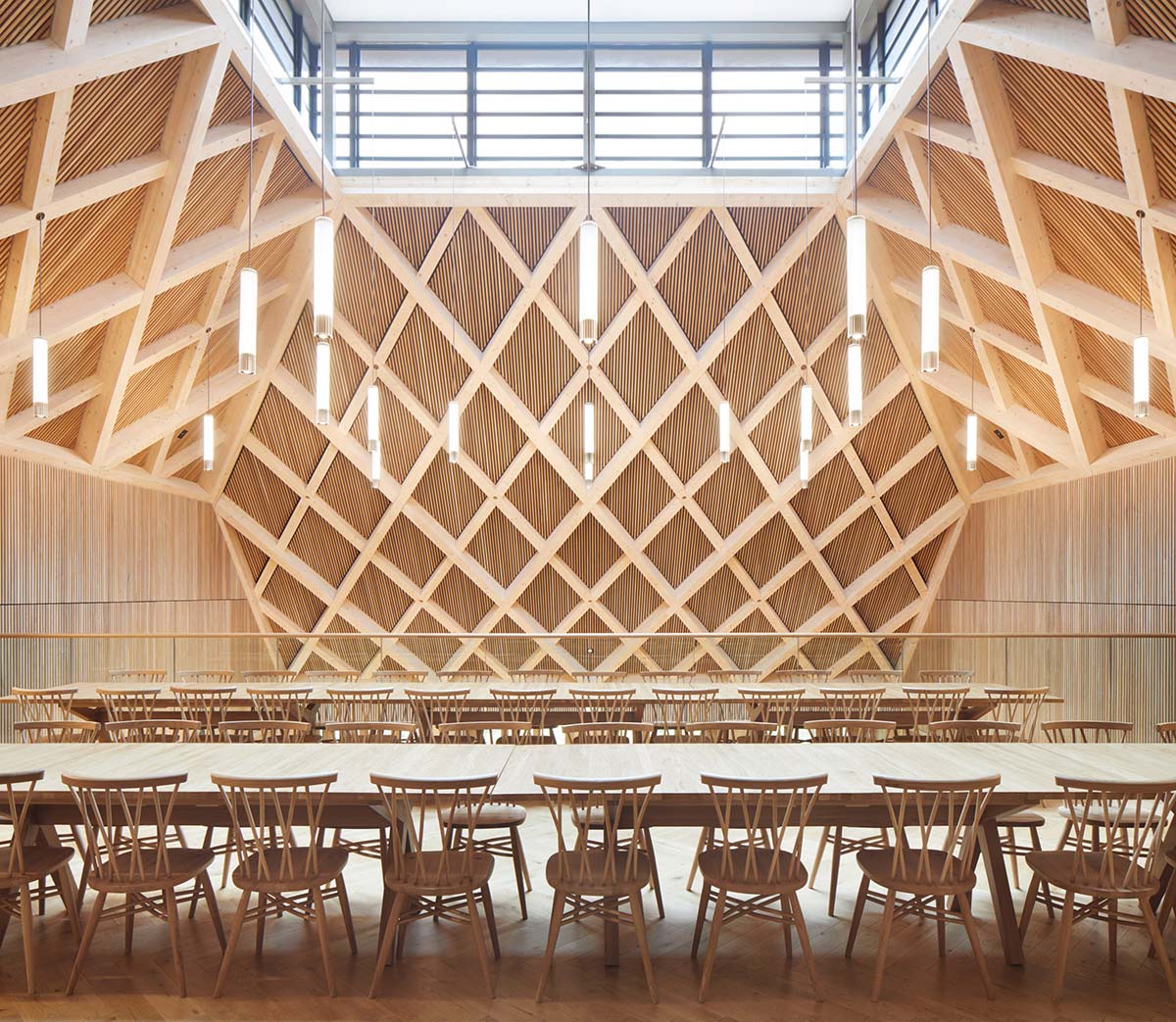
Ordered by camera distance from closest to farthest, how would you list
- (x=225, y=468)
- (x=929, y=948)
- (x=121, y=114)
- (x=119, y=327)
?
(x=929, y=948), (x=121, y=114), (x=119, y=327), (x=225, y=468)

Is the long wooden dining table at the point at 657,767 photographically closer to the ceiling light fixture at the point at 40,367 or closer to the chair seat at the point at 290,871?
the chair seat at the point at 290,871

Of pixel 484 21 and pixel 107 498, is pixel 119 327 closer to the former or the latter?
pixel 107 498

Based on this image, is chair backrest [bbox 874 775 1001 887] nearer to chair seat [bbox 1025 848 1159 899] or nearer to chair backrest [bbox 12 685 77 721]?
chair seat [bbox 1025 848 1159 899]

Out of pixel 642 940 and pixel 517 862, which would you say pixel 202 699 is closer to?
pixel 517 862

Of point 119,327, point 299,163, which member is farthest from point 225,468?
point 299,163

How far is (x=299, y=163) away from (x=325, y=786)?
7.10 meters

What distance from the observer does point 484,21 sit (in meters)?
10.1

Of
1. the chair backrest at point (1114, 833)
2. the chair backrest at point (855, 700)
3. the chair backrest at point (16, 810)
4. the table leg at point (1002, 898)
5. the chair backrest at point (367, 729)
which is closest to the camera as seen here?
the chair backrest at point (1114, 833)

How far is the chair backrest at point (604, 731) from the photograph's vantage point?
4996 mm

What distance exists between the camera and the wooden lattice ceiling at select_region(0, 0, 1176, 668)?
6258 millimetres

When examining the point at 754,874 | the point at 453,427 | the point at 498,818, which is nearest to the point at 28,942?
the point at 498,818

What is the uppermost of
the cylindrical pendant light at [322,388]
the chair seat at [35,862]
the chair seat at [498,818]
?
the cylindrical pendant light at [322,388]

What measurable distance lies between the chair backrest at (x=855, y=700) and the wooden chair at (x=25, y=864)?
466cm

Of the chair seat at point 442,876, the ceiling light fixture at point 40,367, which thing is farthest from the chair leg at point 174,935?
the ceiling light fixture at point 40,367
